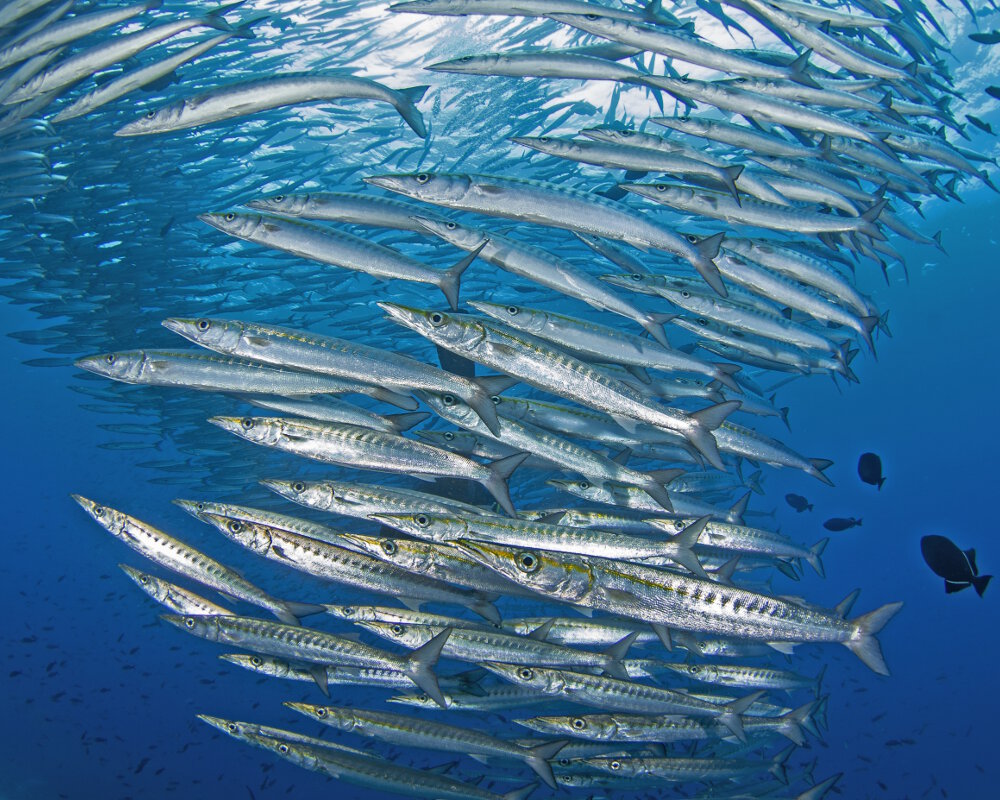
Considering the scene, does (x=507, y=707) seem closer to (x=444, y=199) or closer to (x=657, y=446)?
(x=657, y=446)

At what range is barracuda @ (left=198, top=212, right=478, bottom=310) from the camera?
377cm

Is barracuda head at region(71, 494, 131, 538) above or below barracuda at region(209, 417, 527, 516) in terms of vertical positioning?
below

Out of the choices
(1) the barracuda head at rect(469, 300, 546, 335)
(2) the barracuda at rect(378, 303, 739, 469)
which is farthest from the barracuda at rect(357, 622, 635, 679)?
(1) the barracuda head at rect(469, 300, 546, 335)

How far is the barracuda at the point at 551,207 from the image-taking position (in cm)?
370

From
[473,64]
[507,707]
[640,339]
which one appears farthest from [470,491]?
[473,64]

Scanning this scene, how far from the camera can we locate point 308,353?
3908mm

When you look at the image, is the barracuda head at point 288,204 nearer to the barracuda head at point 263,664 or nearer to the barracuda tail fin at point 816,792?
the barracuda head at point 263,664

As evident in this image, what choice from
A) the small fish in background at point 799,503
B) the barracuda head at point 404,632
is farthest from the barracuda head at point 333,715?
the small fish in background at point 799,503

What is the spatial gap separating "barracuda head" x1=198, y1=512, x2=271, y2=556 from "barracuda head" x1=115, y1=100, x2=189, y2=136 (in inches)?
113

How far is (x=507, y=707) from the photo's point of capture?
540 cm

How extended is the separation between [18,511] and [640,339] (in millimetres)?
165325

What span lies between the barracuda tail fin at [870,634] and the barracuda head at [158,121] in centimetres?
581

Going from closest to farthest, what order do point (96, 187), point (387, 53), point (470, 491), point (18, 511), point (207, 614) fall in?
point (207, 614), point (470, 491), point (96, 187), point (387, 53), point (18, 511)

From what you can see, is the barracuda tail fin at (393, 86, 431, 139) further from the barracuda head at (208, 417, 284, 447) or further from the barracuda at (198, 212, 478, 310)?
the barracuda head at (208, 417, 284, 447)
